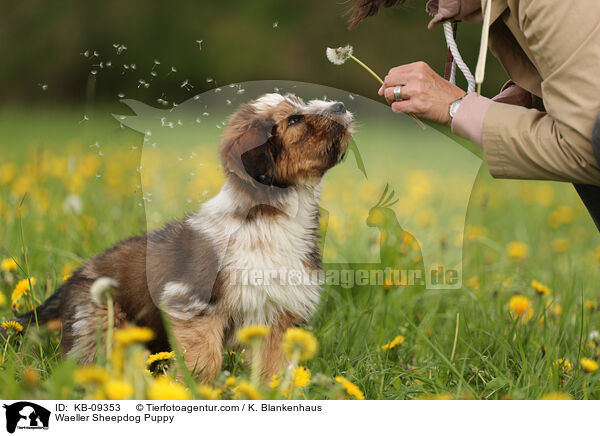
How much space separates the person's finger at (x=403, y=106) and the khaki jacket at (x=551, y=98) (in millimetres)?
239

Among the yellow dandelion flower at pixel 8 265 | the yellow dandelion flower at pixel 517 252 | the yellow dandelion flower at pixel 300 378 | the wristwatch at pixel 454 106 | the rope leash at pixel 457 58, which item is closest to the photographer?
the yellow dandelion flower at pixel 300 378

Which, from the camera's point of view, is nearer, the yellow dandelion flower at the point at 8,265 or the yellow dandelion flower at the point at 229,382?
the yellow dandelion flower at the point at 229,382

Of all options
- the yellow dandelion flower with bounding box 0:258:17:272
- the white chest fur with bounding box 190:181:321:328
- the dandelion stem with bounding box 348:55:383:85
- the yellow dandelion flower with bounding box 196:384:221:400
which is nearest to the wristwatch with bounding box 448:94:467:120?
the dandelion stem with bounding box 348:55:383:85

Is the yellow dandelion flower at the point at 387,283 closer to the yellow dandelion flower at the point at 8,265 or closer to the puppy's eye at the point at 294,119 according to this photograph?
the puppy's eye at the point at 294,119

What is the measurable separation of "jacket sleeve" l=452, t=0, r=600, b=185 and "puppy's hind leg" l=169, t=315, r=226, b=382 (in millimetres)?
989

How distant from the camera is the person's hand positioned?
1933mm

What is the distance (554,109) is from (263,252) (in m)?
0.96

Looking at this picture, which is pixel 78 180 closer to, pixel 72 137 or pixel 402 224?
pixel 72 137

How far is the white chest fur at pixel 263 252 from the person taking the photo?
2.00 metres

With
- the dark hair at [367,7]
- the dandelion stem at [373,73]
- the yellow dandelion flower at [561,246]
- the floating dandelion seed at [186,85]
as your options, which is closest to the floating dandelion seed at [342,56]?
the dandelion stem at [373,73]

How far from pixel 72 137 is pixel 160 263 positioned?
2.23 metres

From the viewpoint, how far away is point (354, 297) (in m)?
2.81

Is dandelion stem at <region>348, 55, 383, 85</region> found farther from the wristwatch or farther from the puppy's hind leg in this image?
the puppy's hind leg
